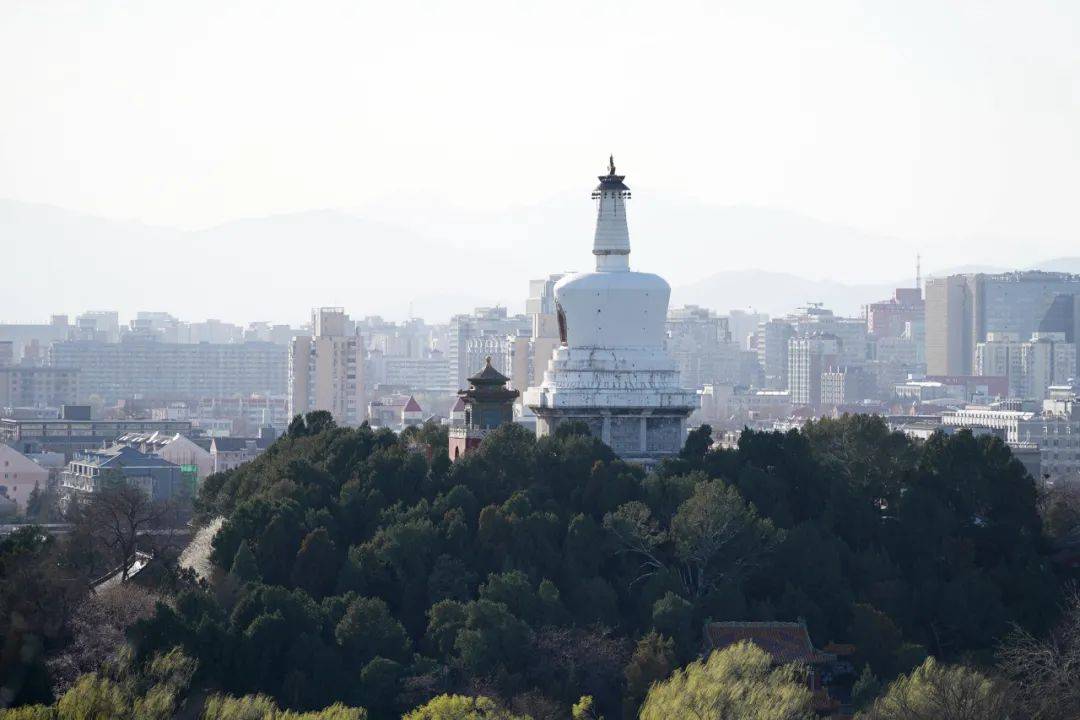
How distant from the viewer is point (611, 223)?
56781mm

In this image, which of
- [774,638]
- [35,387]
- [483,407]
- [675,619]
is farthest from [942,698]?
[35,387]

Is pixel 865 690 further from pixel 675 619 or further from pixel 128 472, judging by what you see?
pixel 128 472

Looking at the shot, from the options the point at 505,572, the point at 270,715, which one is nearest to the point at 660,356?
the point at 505,572

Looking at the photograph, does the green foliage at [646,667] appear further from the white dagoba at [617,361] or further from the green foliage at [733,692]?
the white dagoba at [617,361]

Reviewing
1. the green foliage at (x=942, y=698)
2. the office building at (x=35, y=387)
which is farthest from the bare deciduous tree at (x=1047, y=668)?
the office building at (x=35, y=387)

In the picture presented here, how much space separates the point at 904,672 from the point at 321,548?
33.1 ft

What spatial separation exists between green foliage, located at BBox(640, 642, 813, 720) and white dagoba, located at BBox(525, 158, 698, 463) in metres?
10.8

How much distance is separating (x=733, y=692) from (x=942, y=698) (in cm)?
305

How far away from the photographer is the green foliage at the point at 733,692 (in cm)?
4309

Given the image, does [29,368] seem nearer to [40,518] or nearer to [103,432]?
[103,432]

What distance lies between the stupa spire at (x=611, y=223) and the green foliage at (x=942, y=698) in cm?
1380

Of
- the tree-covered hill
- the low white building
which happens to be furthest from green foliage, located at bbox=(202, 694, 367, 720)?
the low white building

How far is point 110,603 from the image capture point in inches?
1866

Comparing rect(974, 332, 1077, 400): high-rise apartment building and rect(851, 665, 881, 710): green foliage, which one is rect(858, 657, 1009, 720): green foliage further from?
rect(974, 332, 1077, 400): high-rise apartment building
